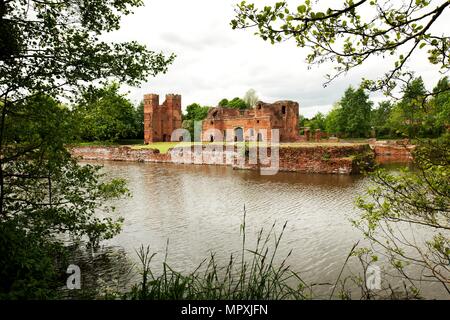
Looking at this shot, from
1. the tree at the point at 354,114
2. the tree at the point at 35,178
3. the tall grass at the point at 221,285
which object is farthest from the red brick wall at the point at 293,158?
the tree at the point at 354,114

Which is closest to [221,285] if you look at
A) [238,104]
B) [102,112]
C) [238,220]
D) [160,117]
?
[102,112]

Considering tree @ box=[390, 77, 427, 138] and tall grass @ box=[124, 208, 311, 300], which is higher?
tree @ box=[390, 77, 427, 138]

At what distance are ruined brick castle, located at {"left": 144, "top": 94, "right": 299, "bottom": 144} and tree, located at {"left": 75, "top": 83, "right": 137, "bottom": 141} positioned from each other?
3384 centimetres

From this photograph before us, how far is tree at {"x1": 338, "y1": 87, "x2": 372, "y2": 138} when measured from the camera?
173ft

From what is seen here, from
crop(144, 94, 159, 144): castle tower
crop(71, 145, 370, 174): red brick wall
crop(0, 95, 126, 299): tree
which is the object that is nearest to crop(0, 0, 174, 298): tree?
crop(0, 95, 126, 299): tree

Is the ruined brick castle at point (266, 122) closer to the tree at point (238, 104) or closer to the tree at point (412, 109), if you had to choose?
the tree at point (412, 109)

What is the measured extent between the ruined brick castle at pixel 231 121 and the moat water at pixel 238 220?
22.7 meters

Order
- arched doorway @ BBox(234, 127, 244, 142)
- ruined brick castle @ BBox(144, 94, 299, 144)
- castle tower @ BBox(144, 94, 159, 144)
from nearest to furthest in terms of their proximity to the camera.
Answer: ruined brick castle @ BBox(144, 94, 299, 144) → arched doorway @ BBox(234, 127, 244, 142) → castle tower @ BBox(144, 94, 159, 144)

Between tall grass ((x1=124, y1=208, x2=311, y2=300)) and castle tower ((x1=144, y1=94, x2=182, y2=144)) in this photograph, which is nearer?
tall grass ((x1=124, y1=208, x2=311, y2=300))

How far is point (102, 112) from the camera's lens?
649cm

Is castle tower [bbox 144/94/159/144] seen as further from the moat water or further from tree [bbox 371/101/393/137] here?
tree [bbox 371/101/393/137]

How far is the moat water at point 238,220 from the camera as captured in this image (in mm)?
7566
